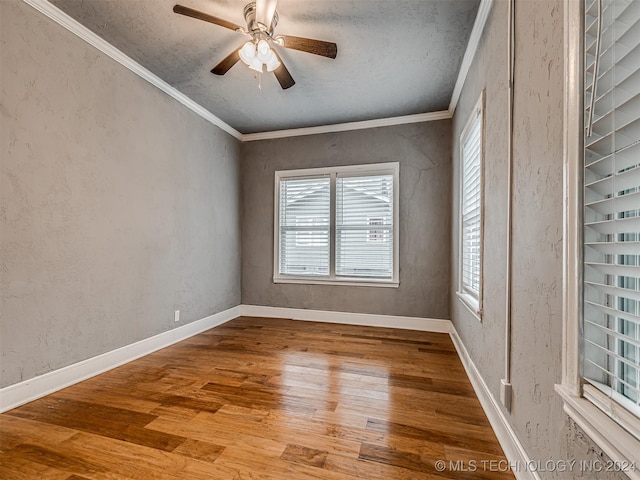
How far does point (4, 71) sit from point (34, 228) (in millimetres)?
1019

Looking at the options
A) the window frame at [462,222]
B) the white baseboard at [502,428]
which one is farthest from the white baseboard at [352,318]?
the white baseboard at [502,428]

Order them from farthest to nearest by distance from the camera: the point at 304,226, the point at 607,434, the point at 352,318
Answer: the point at 304,226, the point at 352,318, the point at 607,434

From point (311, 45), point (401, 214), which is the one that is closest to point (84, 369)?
point (311, 45)

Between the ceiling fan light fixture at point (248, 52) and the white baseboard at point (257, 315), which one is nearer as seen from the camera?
the white baseboard at point (257, 315)

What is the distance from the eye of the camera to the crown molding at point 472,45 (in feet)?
6.70

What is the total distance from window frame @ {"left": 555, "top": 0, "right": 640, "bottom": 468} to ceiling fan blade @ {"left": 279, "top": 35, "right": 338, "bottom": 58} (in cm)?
140

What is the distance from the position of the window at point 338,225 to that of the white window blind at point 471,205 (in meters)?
1.07

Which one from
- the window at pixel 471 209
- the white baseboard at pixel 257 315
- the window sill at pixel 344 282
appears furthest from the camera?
the window sill at pixel 344 282

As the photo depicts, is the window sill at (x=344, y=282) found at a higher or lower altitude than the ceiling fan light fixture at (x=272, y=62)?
lower

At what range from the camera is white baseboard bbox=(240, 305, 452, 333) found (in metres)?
3.81

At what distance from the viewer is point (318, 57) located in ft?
8.70

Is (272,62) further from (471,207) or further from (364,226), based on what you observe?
(364,226)

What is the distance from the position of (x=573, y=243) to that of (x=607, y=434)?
53 centimetres

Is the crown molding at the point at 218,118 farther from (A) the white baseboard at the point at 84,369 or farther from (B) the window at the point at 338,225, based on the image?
(A) the white baseboard at the point at 84,369
